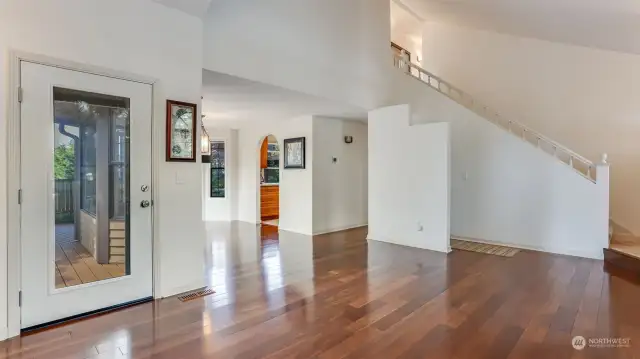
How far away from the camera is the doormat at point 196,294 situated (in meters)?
3.13

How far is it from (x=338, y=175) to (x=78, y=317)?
4.94 meters

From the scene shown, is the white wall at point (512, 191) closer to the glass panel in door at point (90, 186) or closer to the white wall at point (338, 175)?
the white wall at point (338, 175)

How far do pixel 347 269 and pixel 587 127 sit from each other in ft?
15.1

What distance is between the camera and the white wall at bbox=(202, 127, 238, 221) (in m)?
8.07

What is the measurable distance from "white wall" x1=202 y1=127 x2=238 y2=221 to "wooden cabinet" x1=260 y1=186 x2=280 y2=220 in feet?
2.09

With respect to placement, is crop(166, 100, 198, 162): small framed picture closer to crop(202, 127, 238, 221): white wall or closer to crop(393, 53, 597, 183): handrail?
crop(393, 53, 597, 183): handrail

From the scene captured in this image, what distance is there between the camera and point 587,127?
554cm

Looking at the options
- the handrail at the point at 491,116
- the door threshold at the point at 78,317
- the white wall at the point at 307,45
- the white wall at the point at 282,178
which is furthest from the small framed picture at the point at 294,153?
the door threshold at the point at 78,317

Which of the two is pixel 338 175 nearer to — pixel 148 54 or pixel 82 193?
pixel 148 54

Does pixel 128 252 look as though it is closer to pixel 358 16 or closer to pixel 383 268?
pixel 383 268

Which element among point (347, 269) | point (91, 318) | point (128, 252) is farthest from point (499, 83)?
point (91, 318)

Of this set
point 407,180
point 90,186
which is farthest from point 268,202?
point 90,186

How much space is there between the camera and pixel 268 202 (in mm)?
8594

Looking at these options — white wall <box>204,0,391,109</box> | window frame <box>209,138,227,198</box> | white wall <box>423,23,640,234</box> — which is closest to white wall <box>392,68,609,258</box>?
white wall <box>204,0,391,109</box>
